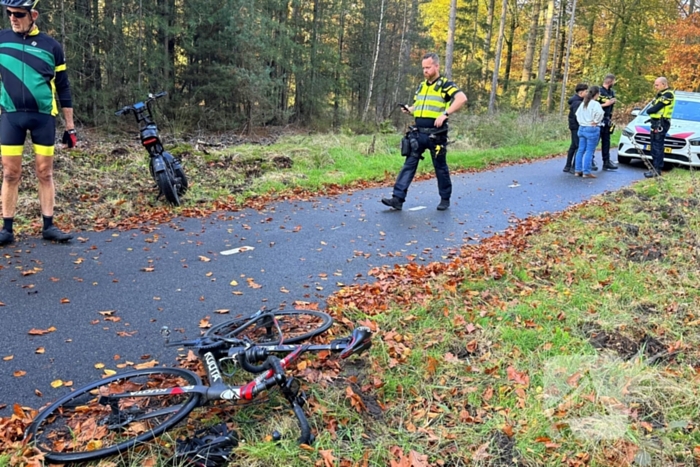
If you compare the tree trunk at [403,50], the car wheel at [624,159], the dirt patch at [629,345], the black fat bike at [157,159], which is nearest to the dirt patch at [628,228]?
the dirt patch at [629,345]

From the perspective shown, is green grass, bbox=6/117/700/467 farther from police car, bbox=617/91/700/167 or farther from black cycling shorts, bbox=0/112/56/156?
police car, bbox=617/91/700/167

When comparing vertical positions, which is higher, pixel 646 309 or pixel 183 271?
pixel 646 309

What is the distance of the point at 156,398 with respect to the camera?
3.05m

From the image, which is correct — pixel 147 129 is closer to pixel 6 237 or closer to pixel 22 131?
pixel 22 131

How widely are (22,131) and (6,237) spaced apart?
1179 millimetres

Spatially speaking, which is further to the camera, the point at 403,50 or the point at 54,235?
the point at 403,50

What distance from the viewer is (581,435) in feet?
9.23

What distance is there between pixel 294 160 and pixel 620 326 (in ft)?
29.3

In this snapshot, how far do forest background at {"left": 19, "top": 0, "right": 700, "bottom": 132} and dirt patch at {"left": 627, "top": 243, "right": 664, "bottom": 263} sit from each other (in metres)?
14.9

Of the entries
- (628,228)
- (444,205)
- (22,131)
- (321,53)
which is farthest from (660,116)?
(321,53)

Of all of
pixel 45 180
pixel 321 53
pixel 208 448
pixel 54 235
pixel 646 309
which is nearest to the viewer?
pixel 208 448

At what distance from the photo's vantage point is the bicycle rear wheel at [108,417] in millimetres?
2609

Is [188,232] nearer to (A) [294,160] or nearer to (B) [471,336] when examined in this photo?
(B) [471,336]

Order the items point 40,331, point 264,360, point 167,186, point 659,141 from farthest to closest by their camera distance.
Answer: point 659,141 < point 167,186 < point 40,331 < point 264,360
